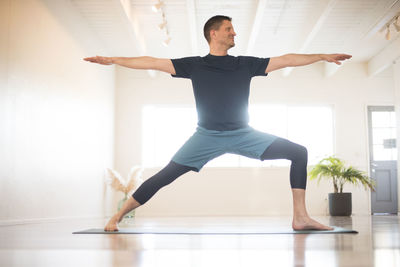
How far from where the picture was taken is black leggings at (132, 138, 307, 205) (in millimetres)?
2836

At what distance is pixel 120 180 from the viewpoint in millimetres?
7406

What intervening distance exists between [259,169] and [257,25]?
3266 millimetres

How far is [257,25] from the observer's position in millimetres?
6789

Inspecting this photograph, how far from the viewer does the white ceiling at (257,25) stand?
6.36 m

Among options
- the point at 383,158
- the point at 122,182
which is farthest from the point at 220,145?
the point at 383,158

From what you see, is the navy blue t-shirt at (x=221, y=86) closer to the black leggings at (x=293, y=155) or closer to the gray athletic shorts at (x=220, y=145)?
the gray athletic shorts at (x=220, y=145)

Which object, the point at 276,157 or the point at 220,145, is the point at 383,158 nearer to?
the point at 276,157

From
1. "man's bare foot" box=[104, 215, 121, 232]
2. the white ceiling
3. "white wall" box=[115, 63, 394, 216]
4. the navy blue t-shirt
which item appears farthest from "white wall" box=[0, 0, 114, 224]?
the navy blue t-shirt

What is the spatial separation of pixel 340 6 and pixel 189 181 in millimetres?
4345

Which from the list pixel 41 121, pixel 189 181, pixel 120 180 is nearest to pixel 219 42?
pixel 41 121

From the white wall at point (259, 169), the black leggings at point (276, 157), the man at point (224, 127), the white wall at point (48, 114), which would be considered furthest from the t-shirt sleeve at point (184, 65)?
the white wall at point (259, 169)

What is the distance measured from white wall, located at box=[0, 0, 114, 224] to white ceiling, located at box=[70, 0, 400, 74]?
52cm

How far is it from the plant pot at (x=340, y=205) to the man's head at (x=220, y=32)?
5154 mm

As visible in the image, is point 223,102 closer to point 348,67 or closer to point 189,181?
point 189,181
